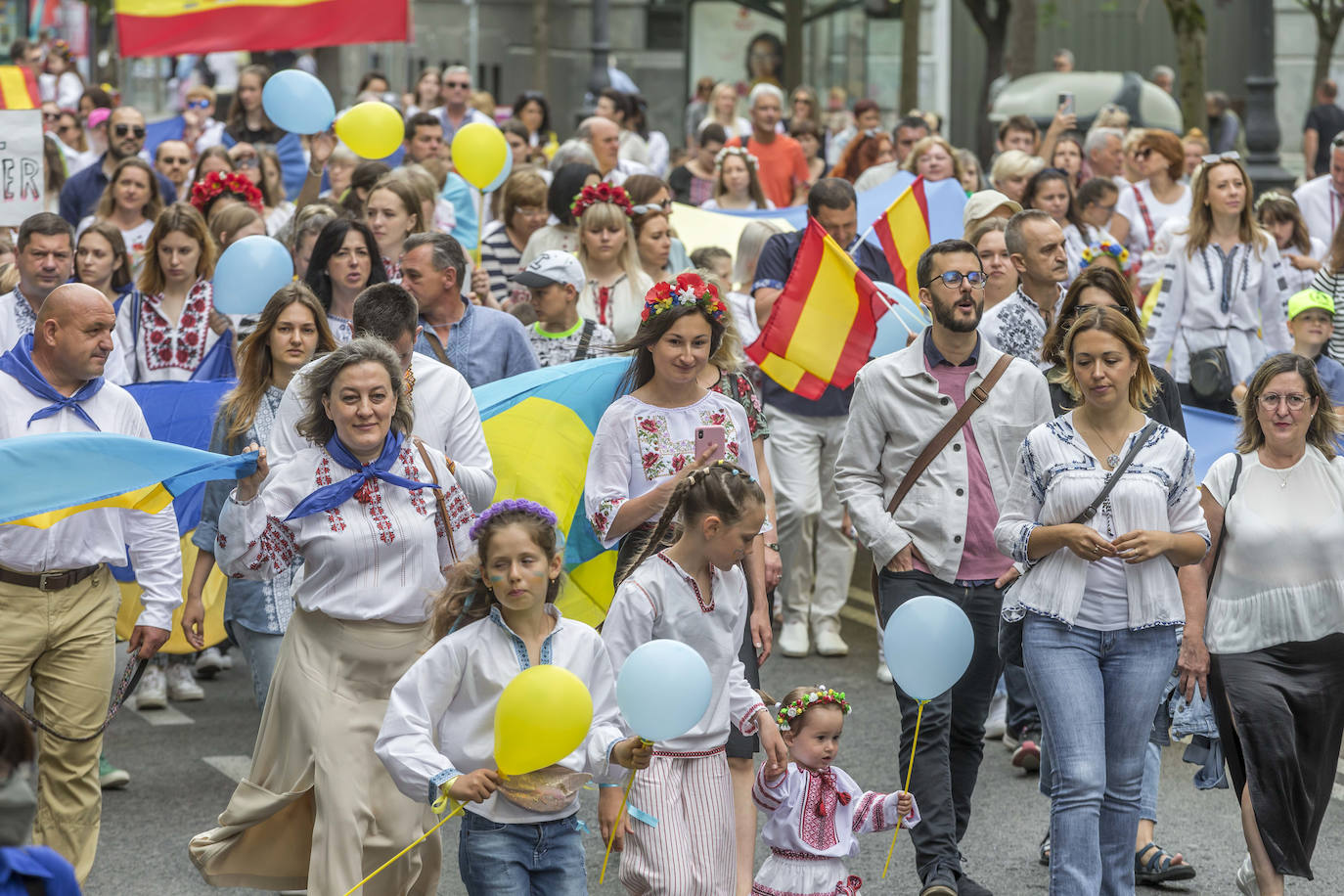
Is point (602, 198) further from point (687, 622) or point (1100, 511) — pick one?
point (687, 622)

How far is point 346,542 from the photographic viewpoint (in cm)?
541

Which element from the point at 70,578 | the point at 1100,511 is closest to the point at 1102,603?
the point at 1100,511

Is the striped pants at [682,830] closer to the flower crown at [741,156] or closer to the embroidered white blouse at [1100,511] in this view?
the embroidered white blouse at [1100,511]

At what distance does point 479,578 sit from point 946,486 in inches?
74.7

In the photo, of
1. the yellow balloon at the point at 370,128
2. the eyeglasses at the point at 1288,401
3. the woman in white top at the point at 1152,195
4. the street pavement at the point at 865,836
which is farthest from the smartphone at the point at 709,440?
the woman in white top at the point at 1152,195

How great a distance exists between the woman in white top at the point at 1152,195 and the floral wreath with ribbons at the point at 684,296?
6.87 metres

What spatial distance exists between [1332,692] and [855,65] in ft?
111

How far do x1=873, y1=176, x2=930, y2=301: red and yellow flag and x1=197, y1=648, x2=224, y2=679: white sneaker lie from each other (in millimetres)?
3748

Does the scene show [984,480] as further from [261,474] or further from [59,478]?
[59,478]

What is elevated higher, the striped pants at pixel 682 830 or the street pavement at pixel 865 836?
the striped pants at pixel 682 830

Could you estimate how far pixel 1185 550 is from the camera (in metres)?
5.62

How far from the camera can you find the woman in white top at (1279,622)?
5.88 metres

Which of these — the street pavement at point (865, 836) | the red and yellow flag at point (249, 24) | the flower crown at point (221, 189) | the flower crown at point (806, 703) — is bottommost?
the street pavement at point (865, 836)

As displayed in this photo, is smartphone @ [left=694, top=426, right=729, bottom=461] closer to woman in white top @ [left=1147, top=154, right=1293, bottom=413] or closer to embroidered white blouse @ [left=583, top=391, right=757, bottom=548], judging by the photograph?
embroidered white blouse @ [left=583, top=391, right=757, bottom=548]
